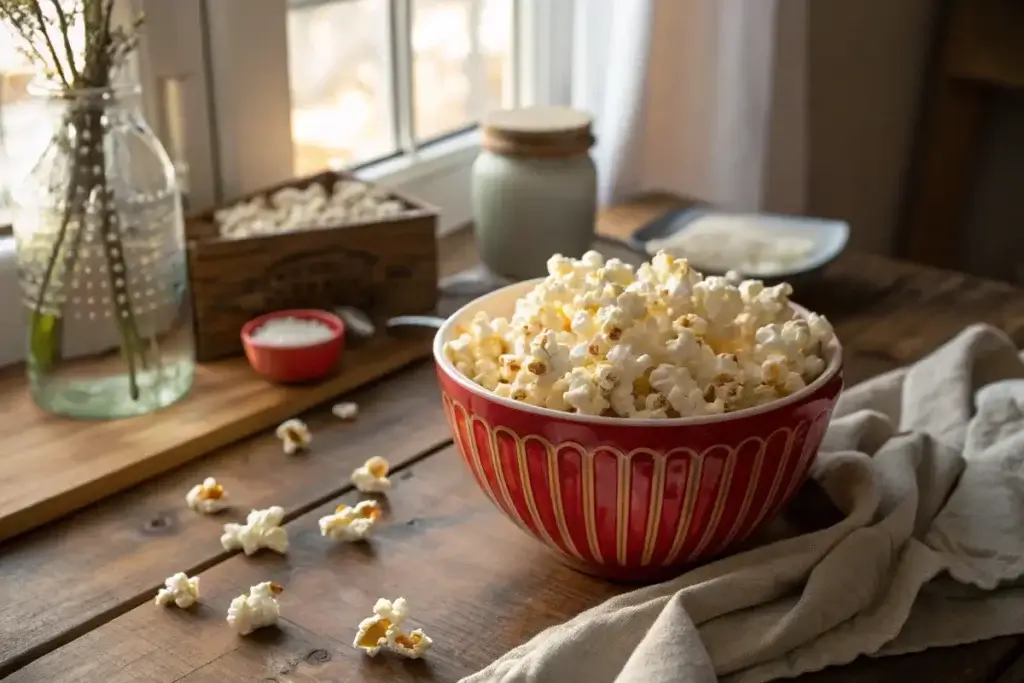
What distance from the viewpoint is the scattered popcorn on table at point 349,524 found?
888mm

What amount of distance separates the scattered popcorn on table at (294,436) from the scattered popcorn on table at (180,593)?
21cm

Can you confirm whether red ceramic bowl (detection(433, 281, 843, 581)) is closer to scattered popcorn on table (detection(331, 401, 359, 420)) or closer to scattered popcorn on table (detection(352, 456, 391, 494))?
scattered popcorn on table (detection(352, 456, 391, 494))

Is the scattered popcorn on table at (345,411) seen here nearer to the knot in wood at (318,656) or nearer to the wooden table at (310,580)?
the wooden table at (310,580)

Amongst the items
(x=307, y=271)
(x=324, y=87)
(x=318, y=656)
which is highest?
(x=324, y=87)

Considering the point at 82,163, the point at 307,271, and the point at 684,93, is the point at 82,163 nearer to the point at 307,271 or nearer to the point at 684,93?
the point at 307,271

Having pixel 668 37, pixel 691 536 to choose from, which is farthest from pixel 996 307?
pixel 691 536

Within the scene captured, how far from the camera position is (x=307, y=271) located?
117 centimetres

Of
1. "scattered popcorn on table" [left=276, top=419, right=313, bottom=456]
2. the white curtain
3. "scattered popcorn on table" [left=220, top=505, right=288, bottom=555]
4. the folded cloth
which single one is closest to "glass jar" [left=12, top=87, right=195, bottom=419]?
"scattered popcorn on table" [left=276, top=419, right=313, bottom=456]

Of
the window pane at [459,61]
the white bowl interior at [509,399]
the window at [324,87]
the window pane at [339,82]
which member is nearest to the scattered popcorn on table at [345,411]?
the white bowl interior at [509,399]

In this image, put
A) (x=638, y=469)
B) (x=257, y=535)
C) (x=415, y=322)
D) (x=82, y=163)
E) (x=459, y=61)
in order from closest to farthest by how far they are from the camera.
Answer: (x=638, y=469), (x=257, y=535), (x=82, y=163), (x=415, y=322), (x=459, y=61)

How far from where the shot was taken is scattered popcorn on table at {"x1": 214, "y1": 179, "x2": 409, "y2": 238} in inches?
46.4

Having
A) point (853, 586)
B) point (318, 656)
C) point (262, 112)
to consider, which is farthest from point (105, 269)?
point (853, 586)

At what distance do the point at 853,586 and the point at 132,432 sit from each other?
0.58 metres

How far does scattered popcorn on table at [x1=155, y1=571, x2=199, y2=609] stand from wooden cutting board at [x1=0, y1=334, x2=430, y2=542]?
15cm
